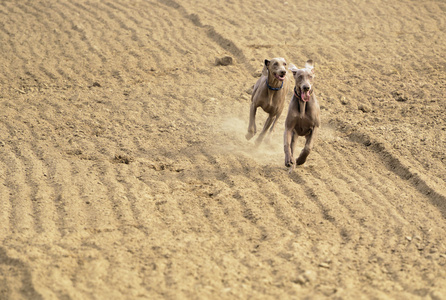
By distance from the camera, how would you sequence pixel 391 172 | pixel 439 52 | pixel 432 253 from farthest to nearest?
pixel 439 52 → pixel 391 172 → pixel 432 253

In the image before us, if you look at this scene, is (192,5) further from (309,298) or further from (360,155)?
(309,298)

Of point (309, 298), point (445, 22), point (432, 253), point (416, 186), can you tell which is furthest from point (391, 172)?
point (445, 22)

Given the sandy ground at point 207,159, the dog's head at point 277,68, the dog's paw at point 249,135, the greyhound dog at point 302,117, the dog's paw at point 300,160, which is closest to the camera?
the sandy ground at point 207,159

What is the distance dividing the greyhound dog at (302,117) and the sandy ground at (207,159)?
274 mm

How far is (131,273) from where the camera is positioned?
193 inches

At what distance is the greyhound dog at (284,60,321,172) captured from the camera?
276 inches

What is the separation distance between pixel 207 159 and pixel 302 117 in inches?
52.1

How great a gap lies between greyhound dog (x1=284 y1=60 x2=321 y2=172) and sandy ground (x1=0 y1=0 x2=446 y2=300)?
10.8 inches

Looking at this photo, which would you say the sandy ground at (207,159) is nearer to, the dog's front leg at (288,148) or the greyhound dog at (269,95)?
the dog's front leg at (288,148)

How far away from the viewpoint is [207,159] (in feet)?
24.8

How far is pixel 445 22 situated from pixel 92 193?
1013 centimetres

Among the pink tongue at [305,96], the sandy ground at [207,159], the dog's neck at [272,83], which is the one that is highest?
the pink tongue at [305,96]

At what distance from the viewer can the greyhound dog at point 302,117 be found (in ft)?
23.0

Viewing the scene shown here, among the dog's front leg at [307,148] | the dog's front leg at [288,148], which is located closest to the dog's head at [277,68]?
the dog's front leg at [288,148]
